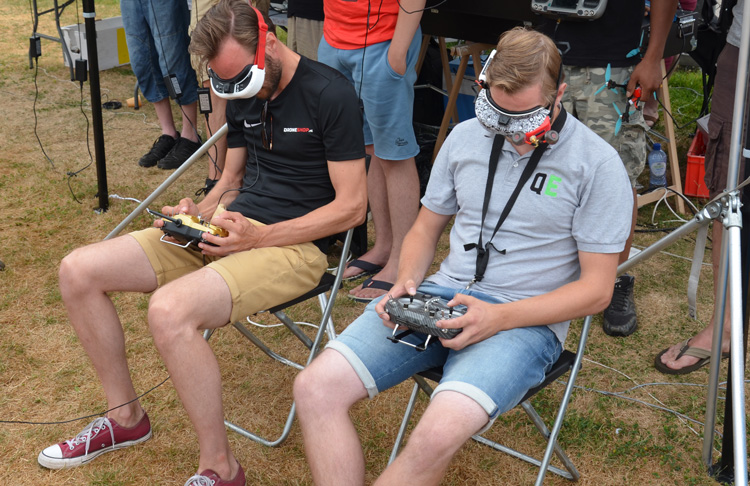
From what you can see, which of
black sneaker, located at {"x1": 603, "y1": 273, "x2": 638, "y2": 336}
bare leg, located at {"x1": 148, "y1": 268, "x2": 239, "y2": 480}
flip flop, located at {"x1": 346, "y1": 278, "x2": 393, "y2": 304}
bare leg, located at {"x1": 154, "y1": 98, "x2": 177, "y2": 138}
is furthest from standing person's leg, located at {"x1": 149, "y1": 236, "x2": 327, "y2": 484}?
bare leg, located at {"x1": 154, "y1": 98, "x2": 177, "y2": 138}

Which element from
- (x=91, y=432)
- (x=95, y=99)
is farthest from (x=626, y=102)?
(x=95, y=99)

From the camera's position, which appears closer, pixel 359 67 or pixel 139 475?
pixel 139 475

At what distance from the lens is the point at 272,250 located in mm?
2631

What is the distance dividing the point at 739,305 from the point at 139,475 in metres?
2.03

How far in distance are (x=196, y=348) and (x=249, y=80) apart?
92 cm

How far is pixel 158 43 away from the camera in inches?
207

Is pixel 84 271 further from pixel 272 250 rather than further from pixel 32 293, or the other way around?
pixel 32 293

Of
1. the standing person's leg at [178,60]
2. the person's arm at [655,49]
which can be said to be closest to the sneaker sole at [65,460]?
the person's arm at [655,49]

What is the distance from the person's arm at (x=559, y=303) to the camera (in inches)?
81.8

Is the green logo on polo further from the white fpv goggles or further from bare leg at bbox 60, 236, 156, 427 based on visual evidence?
bare leg at bbox 60, 236, 156, 427

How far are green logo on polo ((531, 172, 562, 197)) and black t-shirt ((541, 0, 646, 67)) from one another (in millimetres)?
1240

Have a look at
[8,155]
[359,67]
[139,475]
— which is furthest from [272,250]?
[8,155]

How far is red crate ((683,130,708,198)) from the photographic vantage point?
471 cm

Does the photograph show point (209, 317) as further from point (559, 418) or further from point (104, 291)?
point (559, 418)
